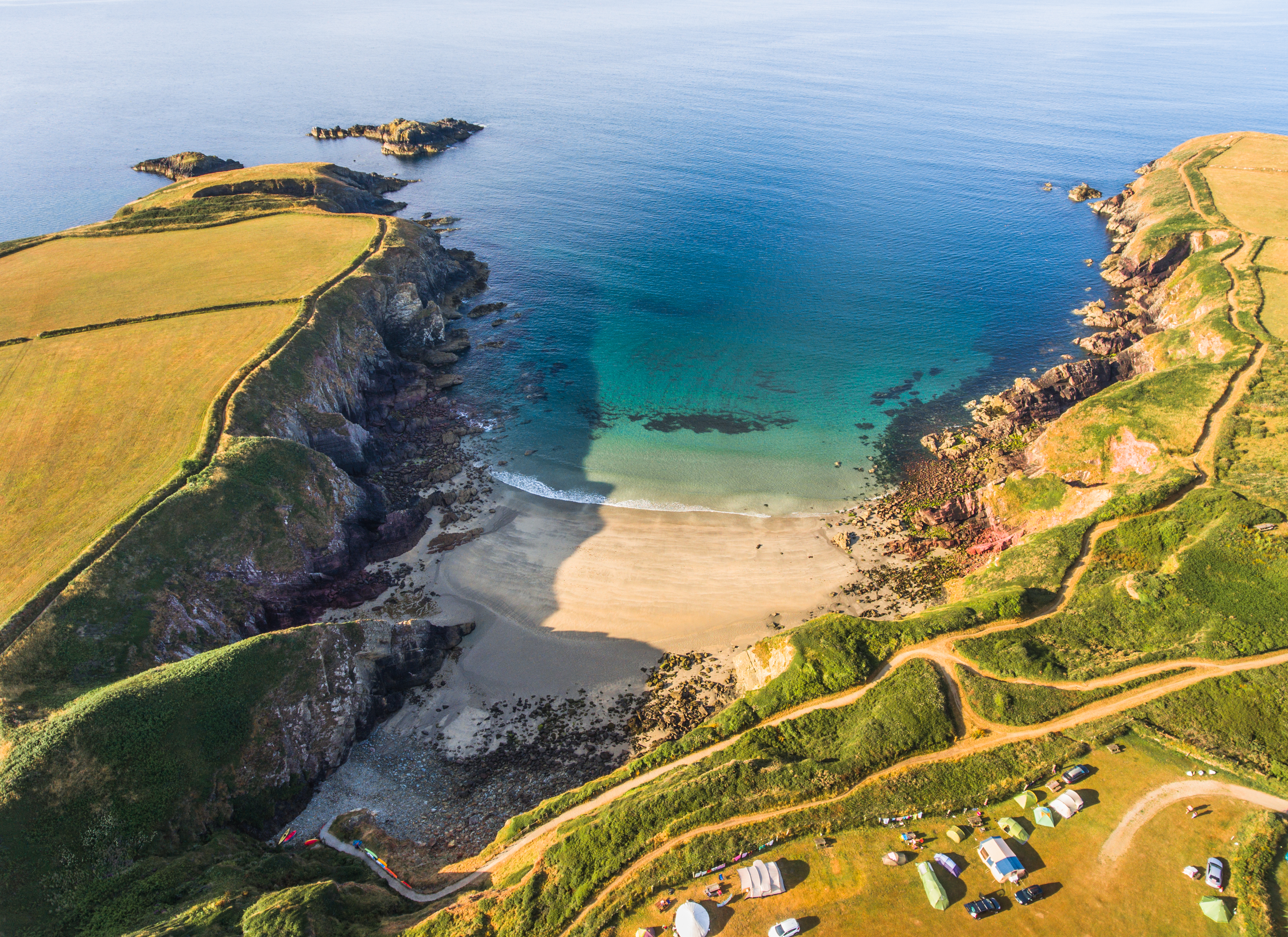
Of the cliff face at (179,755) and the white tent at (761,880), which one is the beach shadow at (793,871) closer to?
the white tent at (761,880)

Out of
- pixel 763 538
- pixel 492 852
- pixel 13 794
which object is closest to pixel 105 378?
pixel 13 794

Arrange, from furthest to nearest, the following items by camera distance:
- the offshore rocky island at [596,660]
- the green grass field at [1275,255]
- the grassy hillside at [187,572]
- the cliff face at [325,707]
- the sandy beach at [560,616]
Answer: the green grass field at [1275,255] → the sandy beach at [560,616] → the grassy hillside at [187,572] → the cliff face at [325,707] → the offshore rocky island at [596,660]

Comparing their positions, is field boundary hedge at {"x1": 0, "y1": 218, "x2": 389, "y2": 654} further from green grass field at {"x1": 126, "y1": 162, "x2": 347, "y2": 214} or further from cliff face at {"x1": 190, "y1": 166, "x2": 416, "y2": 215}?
green grass field at {"x1": 126, "y1": 162, "x2": 347, "y2": 214}

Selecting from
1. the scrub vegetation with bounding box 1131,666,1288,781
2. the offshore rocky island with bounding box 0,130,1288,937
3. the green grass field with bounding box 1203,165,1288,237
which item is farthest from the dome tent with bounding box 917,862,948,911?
the green grass field with bounding box 1203,165,1288,237

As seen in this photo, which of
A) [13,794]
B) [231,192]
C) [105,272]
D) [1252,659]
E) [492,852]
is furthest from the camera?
[231,192]

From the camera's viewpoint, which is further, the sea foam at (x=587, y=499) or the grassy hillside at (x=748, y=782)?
the sea foam at (x=587, y=499)

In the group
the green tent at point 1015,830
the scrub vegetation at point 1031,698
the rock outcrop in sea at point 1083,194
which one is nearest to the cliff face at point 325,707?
the scrub vegetation at point 1031,698

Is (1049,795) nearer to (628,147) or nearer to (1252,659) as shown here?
(1252,659)
